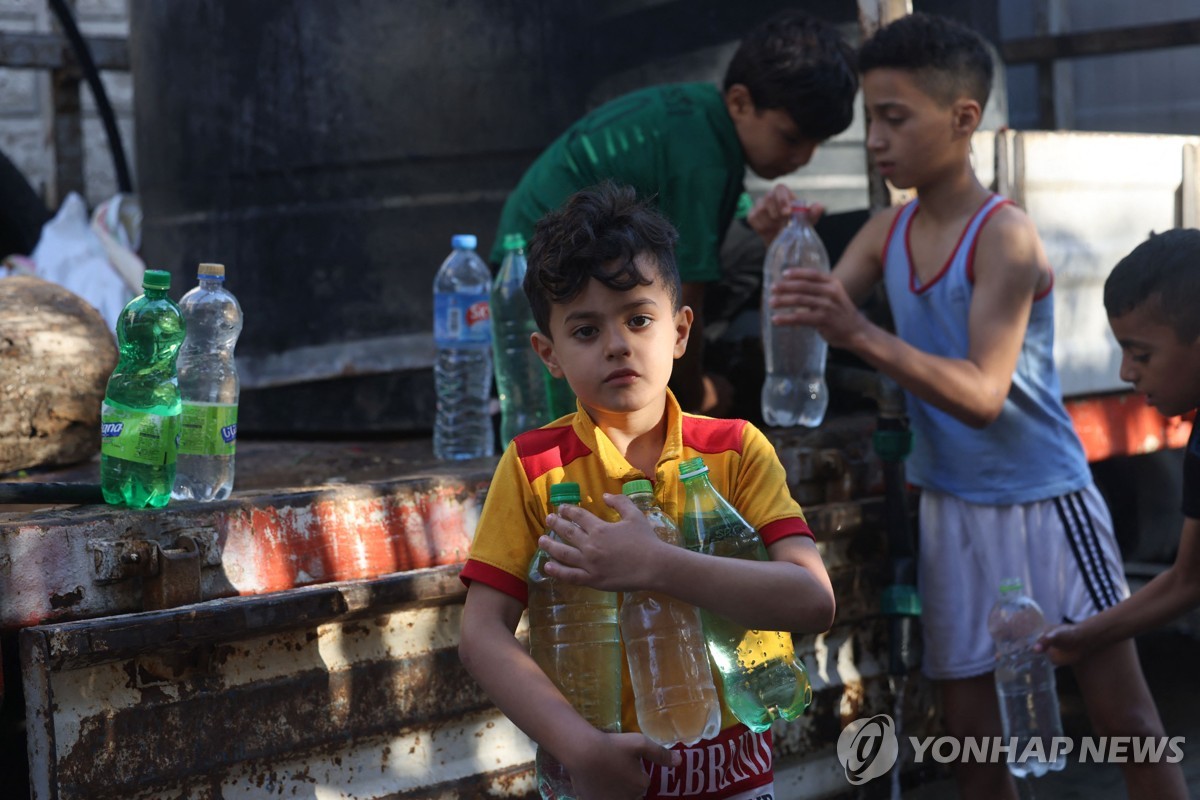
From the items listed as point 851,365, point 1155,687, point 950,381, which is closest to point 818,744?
point 950,381

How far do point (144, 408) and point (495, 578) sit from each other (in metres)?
0.98

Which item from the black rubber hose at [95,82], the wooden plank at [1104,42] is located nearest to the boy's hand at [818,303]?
the wooden plank at [1104,42]

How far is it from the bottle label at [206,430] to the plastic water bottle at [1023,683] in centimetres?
181

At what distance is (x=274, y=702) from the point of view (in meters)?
2.36

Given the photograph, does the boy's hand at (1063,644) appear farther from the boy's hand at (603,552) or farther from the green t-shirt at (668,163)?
the boy's hand at (603,552)

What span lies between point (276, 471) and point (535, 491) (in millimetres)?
1698

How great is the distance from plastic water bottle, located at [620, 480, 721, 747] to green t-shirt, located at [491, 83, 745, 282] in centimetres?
157

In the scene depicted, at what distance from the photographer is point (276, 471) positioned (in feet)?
11.4

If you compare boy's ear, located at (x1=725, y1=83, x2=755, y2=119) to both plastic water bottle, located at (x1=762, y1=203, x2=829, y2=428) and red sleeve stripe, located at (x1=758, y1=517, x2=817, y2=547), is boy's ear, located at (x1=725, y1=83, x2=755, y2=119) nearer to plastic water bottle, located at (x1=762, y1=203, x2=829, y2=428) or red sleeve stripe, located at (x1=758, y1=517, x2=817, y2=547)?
plastic water bottle, located at (x1=762, y1=203, x2=829, y2=428)

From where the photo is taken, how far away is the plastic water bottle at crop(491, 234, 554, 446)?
3721 mm

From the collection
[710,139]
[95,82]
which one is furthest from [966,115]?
[95,82]

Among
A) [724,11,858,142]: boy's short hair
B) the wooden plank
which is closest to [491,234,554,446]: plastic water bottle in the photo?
[724,11,858,142]: boy's short hair

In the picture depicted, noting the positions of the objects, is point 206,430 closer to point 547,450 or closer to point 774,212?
point 547,450

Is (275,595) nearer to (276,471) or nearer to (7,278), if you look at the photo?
(276,471)
